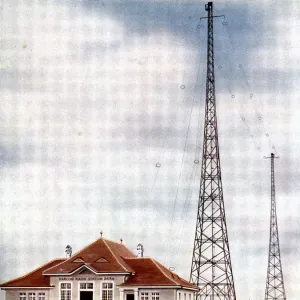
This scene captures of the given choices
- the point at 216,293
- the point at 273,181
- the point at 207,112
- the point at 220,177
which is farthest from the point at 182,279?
the point at 273,181

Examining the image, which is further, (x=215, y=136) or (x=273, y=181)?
(x=273, y=181)

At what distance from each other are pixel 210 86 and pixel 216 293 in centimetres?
1885

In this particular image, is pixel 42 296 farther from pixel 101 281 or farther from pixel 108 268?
pixel 108 268

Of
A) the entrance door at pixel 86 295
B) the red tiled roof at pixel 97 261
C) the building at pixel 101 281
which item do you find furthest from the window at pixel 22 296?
the entrance door at pixel 86 295

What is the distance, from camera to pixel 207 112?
3132 inches

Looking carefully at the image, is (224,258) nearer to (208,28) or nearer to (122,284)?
(122,284)

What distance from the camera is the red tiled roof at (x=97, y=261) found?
7538 cm

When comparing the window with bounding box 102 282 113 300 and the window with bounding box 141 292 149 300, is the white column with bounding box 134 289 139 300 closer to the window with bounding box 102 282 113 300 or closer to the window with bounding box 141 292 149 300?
the window with bounding box 141 292 149 300

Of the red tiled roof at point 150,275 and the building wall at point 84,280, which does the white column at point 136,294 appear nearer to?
the red tiled roof at point 150,275

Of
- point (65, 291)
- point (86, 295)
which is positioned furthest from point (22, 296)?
point (86, 295)

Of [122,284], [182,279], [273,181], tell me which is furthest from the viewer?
[273,181]

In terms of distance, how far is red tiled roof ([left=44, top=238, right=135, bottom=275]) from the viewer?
2968 inches

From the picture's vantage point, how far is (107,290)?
7544cm

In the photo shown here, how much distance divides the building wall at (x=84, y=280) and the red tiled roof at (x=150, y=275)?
0.90 m
